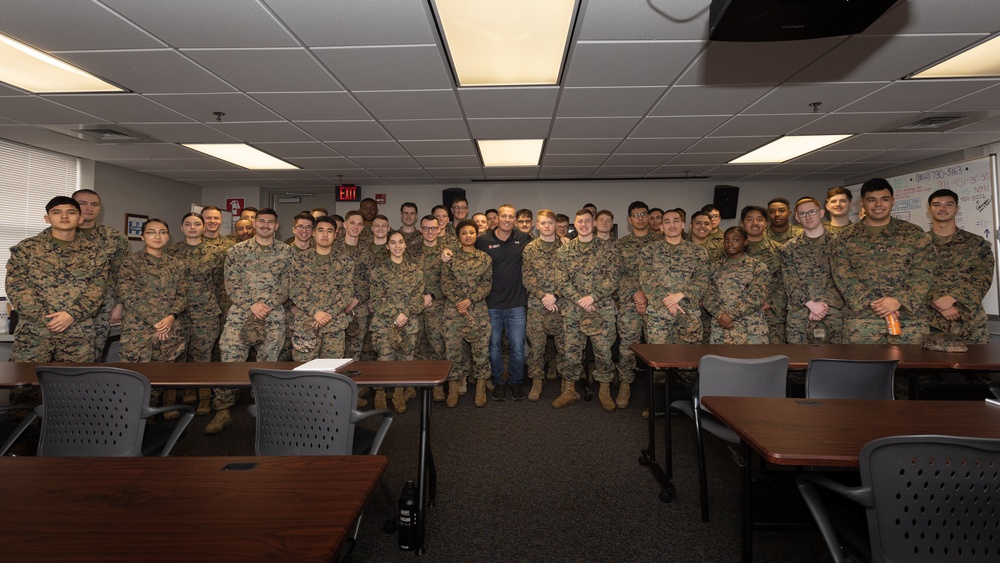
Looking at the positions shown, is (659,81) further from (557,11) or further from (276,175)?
(276,175)

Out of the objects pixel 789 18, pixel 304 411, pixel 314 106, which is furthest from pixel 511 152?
pixel 304 411

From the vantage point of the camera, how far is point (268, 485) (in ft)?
3.70

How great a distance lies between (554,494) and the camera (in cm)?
247

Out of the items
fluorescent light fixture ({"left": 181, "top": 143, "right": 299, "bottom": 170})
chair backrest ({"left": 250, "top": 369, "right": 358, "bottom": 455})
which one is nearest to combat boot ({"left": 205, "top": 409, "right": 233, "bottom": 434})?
chair backrest ({"left": 250, "top": 369, "right": 358, "bottom": 455})

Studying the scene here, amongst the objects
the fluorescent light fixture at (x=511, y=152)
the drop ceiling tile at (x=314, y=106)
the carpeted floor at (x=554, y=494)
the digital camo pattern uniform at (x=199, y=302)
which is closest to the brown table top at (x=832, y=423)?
the carpeted floor at (x=554, y=494)

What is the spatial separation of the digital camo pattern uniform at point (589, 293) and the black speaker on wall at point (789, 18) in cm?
225

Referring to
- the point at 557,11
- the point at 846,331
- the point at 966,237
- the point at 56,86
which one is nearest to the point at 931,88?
the point at 966,237

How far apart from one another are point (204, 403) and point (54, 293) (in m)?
1.39

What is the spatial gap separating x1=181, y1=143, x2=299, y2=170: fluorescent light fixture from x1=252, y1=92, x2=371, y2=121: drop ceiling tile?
1.46 m

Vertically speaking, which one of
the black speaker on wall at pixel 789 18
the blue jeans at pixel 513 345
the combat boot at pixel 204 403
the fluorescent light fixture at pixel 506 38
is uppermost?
the fluorescent light fixture at pixel 506 38

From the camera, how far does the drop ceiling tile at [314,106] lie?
342cm

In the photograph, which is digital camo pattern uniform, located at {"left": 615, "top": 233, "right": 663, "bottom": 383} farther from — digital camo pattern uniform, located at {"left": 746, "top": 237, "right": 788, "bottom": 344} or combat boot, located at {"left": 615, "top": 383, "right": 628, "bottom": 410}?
digital camo pattern uniform, located at {"left": 746, "top": 237, "right": 788, "bottom": 344}

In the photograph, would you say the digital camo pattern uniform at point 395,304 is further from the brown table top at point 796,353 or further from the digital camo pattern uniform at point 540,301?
the brown table top at point 796,353

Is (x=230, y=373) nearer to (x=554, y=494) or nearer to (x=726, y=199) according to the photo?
(x=554, y=494)
